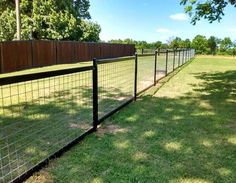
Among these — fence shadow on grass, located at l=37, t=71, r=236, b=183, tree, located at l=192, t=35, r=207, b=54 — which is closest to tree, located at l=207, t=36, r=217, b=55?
tree, located at l=192, t=35, r=207, b=54

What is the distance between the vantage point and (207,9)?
10797mm

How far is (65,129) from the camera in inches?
163

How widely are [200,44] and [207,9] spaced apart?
33370 mm

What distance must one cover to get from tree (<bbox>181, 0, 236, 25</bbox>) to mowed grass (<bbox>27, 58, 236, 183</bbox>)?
20.5 feet

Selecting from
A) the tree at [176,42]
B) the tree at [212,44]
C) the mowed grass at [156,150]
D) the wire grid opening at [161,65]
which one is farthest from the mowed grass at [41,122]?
the tree at [212,44]

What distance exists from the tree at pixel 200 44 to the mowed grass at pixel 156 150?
38.8 metres

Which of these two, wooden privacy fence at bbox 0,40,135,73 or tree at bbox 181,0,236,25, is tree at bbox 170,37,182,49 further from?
tree at bbox 181,0,236,25

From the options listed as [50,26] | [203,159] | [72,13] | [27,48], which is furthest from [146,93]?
[72,13]

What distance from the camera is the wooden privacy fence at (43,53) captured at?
40.5ft

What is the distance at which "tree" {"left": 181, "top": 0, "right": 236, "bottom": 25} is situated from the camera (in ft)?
34.4

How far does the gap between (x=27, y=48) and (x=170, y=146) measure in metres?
11.8

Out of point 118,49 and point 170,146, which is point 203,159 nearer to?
point 170,146

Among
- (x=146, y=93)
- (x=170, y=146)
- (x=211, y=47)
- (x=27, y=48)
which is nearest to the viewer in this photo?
(x=170, y=146)

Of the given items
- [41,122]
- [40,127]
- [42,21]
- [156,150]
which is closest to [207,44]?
[42,21]
